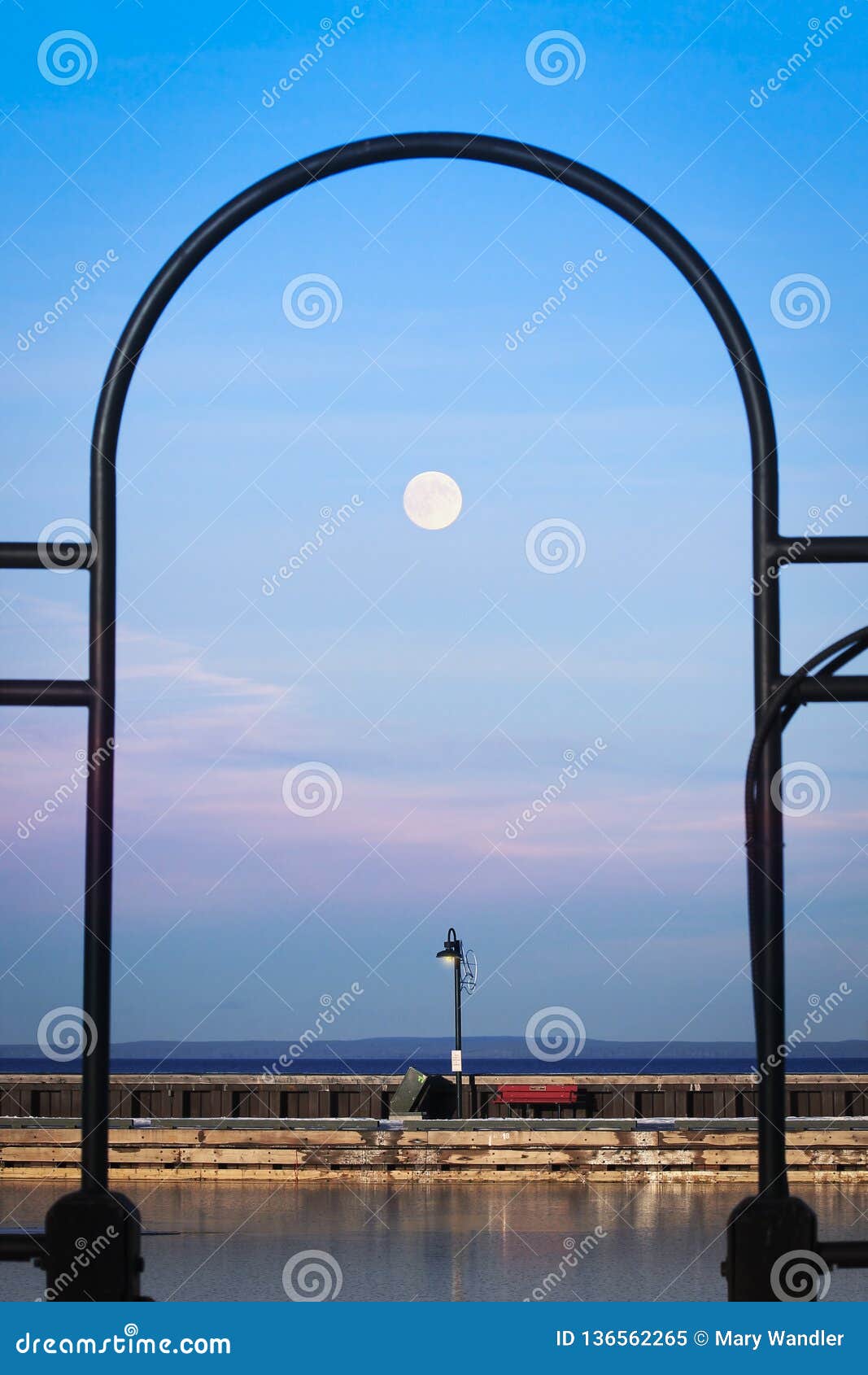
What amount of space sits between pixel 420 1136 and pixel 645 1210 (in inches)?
193

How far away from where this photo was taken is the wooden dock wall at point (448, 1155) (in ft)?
82.0

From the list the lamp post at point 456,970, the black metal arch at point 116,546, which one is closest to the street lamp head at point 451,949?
the lamp post at point 456,970

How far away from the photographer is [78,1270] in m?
5.48

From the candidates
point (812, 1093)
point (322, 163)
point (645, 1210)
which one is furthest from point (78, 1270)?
point (812, 1093)

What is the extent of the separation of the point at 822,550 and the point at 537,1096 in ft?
89.0

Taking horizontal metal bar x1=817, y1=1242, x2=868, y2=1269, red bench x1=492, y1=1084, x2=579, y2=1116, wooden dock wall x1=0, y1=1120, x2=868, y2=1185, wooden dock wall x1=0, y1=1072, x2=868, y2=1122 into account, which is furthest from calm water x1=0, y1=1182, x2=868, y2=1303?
horizontal metal bar x1=817, y1=1242, x2=868, y2=1269

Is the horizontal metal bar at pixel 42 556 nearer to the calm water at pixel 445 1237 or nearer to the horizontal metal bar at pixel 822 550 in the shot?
the horizontal metal bar at pixel 822 550

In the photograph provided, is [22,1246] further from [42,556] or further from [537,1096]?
[537,1096]

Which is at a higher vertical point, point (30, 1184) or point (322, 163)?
point (322, 163)

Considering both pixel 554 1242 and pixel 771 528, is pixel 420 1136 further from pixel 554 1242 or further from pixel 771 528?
pixel 771 528

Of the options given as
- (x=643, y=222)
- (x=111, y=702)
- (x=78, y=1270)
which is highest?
(x=643, y=222)

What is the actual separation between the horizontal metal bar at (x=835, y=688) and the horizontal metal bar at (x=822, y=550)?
434 millimetres

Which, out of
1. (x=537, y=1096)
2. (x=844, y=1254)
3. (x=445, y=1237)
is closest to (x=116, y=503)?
(x=844, y=1254)

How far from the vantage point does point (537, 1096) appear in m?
31.5
